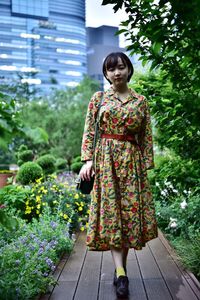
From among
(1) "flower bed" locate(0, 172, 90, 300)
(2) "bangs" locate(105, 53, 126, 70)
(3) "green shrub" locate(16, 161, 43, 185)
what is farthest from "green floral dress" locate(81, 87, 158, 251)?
(3) "green shrub" locate(16, 161, 43, 185)

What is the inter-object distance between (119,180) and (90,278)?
0.83 m

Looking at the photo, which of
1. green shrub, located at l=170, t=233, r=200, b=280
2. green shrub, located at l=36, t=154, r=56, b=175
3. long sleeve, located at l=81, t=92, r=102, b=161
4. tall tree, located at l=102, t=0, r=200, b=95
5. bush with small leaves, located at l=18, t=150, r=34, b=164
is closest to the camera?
tall tree, located at l=102, t=0, r=200, b=95

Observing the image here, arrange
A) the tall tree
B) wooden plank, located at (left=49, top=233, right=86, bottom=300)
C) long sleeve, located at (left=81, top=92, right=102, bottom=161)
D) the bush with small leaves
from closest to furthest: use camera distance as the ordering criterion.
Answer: the tall tree
wooden plank, located at (left=49, top=233, right=86, bottom=300)
long sleeve, located at (left=81, top=92, right=102, bottom=161)
the bush with small leaves

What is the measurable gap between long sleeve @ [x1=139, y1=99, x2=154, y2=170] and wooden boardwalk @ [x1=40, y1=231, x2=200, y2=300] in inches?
32.0

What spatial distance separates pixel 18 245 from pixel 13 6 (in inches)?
1640

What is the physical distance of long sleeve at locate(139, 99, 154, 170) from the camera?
304 cm

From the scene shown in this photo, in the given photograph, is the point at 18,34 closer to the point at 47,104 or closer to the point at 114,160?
the point at 47,104

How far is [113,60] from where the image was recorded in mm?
2957

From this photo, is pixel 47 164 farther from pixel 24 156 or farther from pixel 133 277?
pixel 133 277

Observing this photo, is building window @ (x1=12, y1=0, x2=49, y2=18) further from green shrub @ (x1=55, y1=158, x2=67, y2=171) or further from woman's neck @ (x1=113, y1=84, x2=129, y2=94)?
woman's neck @ (x1=113, y1=84, x2=129, y2=94)

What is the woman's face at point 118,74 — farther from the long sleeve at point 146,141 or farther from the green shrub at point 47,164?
the green shrub at point 47,164

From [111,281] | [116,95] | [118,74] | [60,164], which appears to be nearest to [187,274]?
[111,281]

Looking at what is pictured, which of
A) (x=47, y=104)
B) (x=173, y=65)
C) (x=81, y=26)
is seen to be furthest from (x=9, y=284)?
(x=81, y=26)

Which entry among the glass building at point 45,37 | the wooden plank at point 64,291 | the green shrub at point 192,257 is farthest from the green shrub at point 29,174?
the glass building at point 45,37
